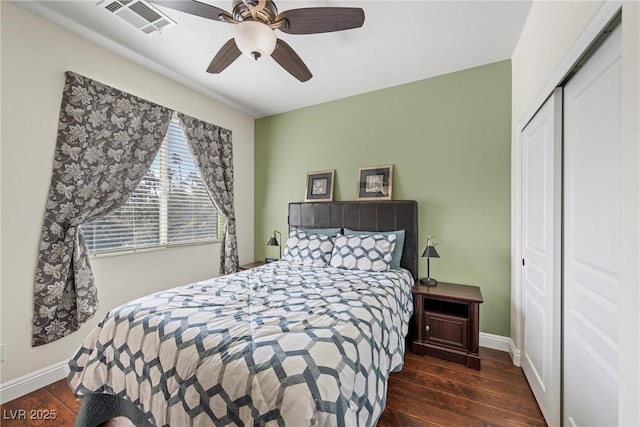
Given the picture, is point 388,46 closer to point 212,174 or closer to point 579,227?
point 579,227

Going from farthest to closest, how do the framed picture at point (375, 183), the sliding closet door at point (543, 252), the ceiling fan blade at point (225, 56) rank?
the framed picture at point (375, 183)
the ceiling fan blade at point (225, 56)
the sliding closet door at point (543, 252)

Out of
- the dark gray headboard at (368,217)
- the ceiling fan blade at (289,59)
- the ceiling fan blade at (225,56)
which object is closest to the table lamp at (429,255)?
the dark gray headboard at (368,217)

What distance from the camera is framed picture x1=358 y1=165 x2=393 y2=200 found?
9.98 feet

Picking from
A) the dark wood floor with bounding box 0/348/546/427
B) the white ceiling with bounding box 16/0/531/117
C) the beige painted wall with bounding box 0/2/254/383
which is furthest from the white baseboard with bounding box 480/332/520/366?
the beige painted wall with bounding box 0/2/254/383

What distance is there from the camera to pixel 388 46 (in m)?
2.32

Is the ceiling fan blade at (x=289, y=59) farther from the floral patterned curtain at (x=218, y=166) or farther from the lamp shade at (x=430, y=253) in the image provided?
the lamp shade at (x=430, y=253)

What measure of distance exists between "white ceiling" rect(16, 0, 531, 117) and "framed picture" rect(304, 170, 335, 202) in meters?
1.01

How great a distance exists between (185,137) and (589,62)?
3316mm

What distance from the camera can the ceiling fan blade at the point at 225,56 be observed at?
5.91ft

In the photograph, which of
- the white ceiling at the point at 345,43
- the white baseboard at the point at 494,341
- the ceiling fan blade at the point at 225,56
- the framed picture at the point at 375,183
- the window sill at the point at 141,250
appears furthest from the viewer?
the framed picture at the point at 375,183

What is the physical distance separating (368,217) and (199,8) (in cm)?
231

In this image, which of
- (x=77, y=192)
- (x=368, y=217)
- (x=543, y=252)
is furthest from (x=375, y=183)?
(x=77, y=192)

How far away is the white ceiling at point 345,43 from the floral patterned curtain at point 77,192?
46cm

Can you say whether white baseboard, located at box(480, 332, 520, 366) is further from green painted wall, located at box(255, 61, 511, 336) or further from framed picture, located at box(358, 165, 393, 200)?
framed picture, located at box(358, 165, 393, 200)
